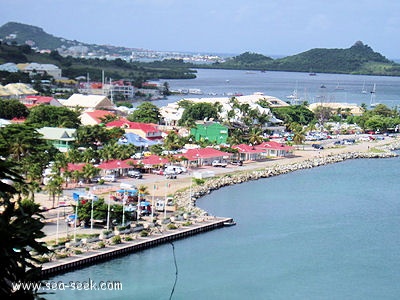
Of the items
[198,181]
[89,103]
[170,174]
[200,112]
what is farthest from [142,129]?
[89,103]

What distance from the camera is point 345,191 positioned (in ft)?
74.1

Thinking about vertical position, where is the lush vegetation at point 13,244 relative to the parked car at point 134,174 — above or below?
above

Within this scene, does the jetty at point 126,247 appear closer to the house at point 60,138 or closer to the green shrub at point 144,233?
the green shrub at point 144,233

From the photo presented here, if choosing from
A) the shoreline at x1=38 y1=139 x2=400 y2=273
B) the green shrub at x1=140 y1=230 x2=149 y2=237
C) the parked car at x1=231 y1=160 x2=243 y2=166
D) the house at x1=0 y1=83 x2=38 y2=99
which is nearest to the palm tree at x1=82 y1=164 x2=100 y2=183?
the shoreline at x1=38 y1=139 x2=400 y2=273

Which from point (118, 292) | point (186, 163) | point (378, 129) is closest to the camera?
point (118, 292)

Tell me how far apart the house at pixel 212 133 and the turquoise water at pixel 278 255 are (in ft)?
22.4

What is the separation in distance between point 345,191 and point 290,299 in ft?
34.7

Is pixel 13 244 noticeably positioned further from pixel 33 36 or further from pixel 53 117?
pixel 33 36

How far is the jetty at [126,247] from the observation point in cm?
1262

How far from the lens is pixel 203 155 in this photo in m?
24.5

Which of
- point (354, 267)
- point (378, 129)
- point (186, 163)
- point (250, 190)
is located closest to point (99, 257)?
point (354, 267)

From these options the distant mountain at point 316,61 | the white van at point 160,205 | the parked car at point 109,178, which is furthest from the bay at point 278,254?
the distant mountain at point 316,61

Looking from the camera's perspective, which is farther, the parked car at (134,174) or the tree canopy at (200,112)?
the tree canopy at (200,112)

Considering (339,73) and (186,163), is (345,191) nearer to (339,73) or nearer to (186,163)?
(186,163)
